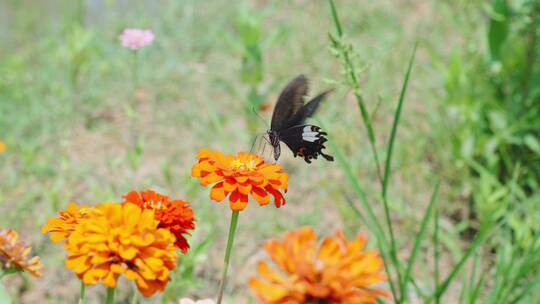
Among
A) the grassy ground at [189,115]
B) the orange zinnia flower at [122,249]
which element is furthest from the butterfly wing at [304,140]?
the orange zinnia flower at [122,249]

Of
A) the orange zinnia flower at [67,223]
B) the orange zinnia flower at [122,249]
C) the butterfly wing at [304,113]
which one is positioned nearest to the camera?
the orange zinnia flower at [122,249]

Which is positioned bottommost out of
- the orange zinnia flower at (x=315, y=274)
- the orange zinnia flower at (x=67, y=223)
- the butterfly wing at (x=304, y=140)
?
the orange zinnia flower at (x=315, y=274)

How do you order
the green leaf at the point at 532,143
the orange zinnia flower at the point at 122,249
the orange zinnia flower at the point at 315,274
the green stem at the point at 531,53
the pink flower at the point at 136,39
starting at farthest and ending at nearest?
the green leaf at the point at 532,143, the green stem at the point at 531,53, the pink flower at the point at 136,39, the orange zinnia flower at the point at 122,249, the orange zinnia flower at the point at 315,274

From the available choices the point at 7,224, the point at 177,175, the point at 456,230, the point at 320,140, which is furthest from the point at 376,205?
the point at 7,224

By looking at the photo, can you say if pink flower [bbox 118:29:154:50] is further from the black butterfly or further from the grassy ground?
the black butterfly

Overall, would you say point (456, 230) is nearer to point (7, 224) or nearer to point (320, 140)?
point (320, 140)

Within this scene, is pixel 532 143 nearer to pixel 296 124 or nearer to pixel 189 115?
pixel 296 124

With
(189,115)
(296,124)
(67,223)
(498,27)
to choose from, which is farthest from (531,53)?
(67,223)

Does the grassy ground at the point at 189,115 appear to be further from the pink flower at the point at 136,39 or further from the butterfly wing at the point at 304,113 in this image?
the pink flower at the point at 136,39
